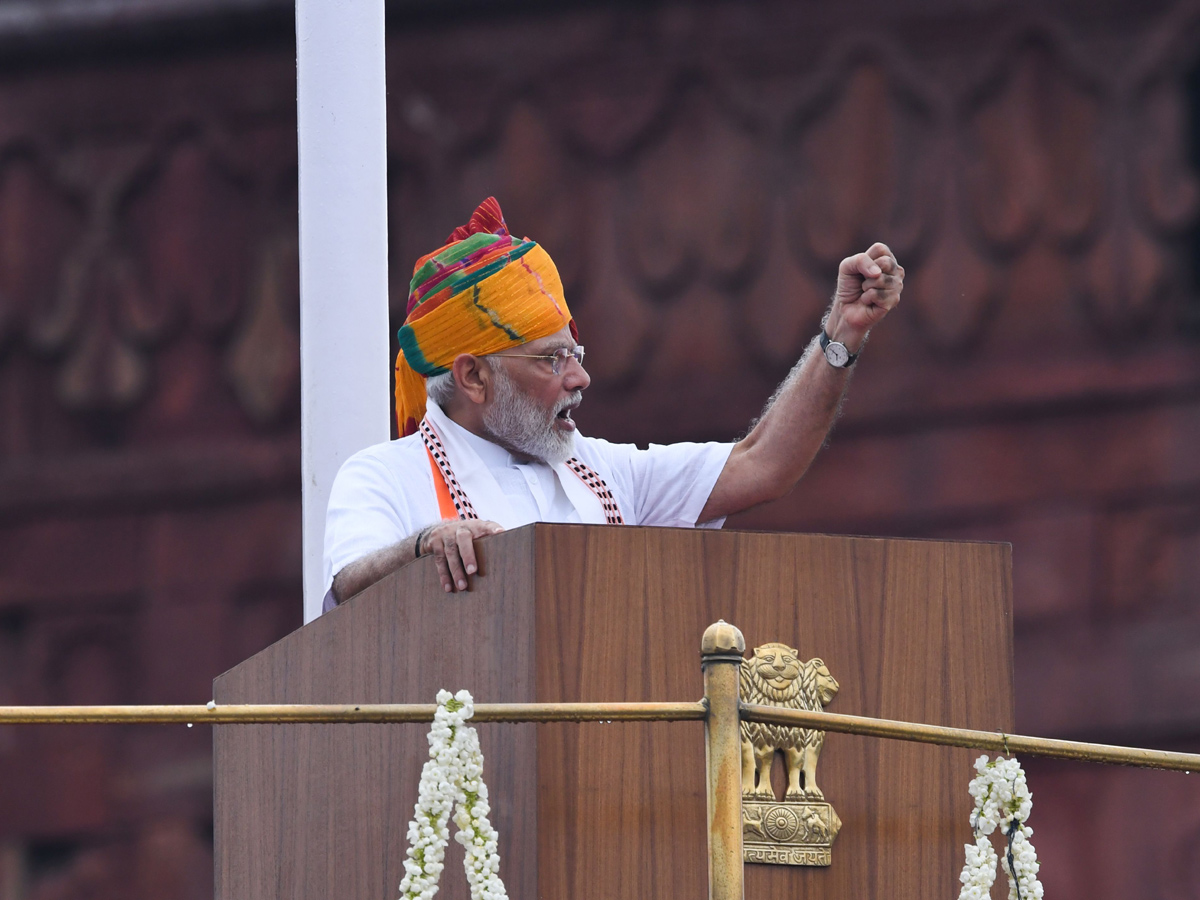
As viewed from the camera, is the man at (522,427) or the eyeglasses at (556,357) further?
the eyeglasses at (556,357)

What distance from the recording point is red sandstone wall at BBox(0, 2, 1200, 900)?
649 centimetres

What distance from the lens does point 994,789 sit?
8.09ft

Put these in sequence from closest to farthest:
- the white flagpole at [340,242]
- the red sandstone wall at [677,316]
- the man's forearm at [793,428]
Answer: the man's forearm at [793,428], the white flagpole at [340,242], the red sandstone wall at [677,316]

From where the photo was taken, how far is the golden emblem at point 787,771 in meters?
2.43

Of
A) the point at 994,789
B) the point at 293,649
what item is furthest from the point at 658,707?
the point at 293,649

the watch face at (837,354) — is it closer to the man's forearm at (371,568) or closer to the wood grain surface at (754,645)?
the wood grain surface at (754,645)

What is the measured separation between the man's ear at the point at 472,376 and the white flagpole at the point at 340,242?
2.09 feet

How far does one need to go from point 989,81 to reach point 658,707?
483cm

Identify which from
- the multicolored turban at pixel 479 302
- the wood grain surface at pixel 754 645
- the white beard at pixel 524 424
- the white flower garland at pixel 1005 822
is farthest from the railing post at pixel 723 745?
the multicolored turban at pixel 479 302

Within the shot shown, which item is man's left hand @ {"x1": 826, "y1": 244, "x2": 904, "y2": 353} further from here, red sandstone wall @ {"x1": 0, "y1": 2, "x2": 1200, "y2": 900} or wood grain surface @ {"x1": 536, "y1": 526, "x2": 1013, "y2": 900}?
red sandstone wall @ {"x1": 0, "y1": 2, "x2": 1200, "y2": 900}

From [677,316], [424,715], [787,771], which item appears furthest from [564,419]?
[677,316]

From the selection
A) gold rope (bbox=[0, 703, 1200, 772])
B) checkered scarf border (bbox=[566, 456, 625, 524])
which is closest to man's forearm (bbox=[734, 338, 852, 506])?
checkered scarf border (bbox=[566, 456, 625, 524])

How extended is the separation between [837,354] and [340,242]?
3.69 ft

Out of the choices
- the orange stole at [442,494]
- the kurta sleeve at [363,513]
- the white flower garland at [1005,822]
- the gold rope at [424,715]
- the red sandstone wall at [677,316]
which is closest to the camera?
the gold rope at [424,715]
